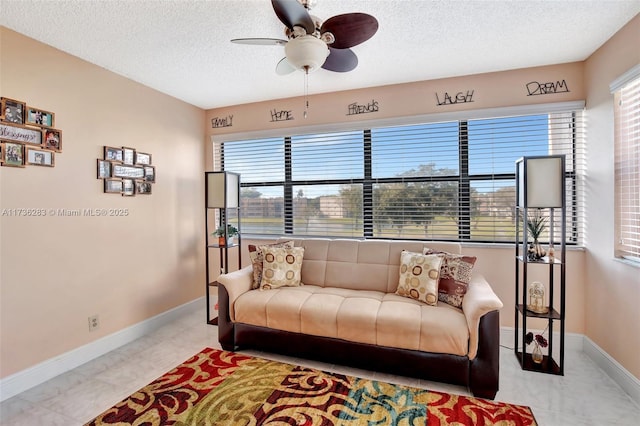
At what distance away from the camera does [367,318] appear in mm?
2266

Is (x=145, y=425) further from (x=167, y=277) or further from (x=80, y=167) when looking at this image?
(x=80, y=167)

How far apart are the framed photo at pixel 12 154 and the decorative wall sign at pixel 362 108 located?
9.51 ft

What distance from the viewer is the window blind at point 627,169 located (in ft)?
6.95

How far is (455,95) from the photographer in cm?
304

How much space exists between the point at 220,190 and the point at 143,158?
33.2 inches

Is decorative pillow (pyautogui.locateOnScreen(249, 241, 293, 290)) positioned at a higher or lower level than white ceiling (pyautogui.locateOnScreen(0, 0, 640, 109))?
lower

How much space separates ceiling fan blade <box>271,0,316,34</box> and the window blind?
227 cm

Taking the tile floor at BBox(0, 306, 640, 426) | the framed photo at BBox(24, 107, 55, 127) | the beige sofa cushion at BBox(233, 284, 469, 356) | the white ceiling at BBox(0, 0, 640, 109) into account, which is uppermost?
the white ceiling at BBox(0, 0, 640, 109)

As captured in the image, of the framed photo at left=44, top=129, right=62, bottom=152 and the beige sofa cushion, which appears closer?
the beige sofa cushion

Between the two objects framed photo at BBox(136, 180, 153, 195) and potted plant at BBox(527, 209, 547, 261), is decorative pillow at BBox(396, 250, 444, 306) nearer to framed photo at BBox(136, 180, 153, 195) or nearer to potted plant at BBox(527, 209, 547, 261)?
potted plant at BBox(527, 209, 547, 261)

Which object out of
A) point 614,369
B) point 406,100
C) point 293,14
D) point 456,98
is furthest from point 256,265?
point 614,369

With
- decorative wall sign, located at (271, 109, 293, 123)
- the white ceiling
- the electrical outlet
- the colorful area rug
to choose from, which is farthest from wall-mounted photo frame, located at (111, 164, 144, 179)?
the colorful area rug

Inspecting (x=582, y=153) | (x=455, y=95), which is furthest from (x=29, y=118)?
(x=582, y=153)

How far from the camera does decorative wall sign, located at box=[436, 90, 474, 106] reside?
9.86ft
